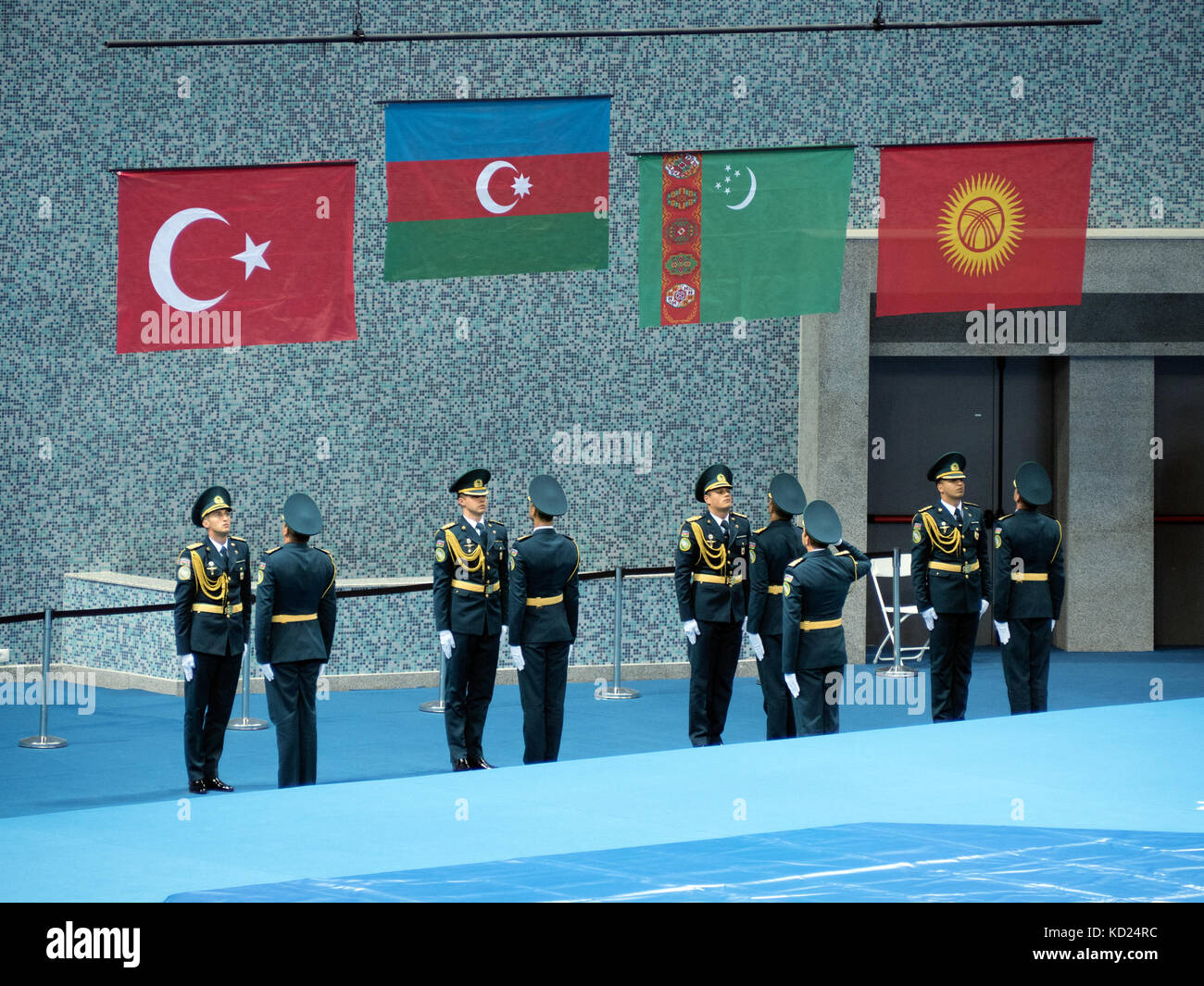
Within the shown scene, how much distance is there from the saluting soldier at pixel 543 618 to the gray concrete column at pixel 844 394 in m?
4.23

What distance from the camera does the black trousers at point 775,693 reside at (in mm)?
9609

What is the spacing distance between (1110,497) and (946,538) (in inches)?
157

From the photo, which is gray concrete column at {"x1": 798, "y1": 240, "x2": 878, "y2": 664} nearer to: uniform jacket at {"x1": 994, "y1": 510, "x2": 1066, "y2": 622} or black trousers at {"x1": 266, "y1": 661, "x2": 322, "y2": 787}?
uniform jacket at {"x1": 994, "y1": 510, "x2": 1066, "y2": 622}

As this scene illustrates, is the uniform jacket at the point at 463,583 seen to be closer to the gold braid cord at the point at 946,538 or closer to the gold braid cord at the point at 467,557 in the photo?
the gold braid cord at the point at 467,557

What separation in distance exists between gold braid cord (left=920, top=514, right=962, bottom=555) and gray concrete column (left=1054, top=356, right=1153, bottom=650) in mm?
3808

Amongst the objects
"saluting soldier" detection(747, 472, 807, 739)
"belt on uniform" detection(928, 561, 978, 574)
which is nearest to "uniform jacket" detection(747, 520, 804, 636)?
"saluting soldier" detection(747, 472, 807, 739)

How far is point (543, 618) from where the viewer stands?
29.2ft

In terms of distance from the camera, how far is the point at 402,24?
1234 centimetres

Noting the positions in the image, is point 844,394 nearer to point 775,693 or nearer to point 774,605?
point 774,605

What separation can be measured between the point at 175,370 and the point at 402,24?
3.35 m

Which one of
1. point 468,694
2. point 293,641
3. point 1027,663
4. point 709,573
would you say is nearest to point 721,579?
point 709,573

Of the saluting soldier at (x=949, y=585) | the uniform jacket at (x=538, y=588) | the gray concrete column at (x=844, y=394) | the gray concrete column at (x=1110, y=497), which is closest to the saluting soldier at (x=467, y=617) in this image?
the uniform jacket at (x=538, y=588)
